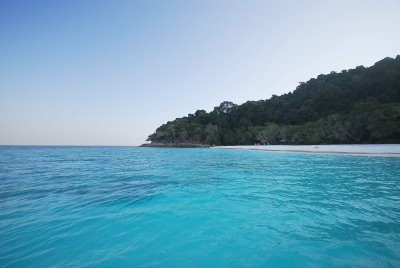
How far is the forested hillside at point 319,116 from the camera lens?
115 feet

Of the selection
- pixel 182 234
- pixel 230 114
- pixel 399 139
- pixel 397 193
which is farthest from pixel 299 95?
pixel 182 234

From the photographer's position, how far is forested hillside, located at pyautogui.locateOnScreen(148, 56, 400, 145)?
35.2 m

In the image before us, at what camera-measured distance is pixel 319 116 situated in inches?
2199

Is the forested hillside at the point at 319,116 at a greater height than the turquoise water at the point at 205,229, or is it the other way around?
the forested hillside at the point at 319,116

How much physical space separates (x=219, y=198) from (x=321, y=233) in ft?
12.2

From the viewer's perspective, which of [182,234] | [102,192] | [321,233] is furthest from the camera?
[102,192]

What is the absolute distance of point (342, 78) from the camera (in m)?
64.0

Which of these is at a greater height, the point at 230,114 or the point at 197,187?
the point at 230,114

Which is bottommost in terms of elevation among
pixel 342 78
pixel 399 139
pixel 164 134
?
pixel 399 139

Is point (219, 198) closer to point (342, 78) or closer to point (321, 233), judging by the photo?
point (321, 233)

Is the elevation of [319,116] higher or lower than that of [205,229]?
higher

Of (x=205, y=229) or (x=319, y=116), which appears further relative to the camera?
(x=319, y=116)

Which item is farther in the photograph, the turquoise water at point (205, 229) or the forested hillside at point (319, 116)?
the forested hillside at point (319, 116)

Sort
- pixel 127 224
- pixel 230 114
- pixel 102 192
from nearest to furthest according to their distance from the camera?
pixel 127 224 → pixel 102 192 → pixel 230 114
